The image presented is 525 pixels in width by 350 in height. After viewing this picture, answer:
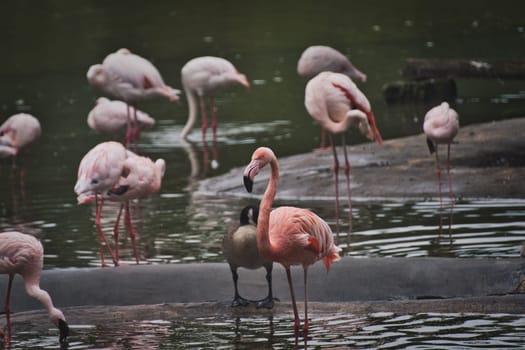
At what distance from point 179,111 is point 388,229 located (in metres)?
6.97

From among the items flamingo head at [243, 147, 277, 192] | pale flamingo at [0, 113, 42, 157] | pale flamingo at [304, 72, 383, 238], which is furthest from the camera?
pale flamingo at [0, 113, 42, 157]

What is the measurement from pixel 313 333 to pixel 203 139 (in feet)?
22.6

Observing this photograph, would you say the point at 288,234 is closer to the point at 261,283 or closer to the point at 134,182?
the point at 261,283

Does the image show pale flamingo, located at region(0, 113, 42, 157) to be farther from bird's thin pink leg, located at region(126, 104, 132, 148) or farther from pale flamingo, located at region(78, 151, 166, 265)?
pale flamingo, located at region(78, 151, 166, 265)

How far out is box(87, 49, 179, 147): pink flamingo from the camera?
445 inches

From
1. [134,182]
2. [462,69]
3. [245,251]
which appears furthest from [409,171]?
[462,69]

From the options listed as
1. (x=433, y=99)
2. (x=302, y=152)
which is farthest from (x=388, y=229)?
(x=433, y=99)

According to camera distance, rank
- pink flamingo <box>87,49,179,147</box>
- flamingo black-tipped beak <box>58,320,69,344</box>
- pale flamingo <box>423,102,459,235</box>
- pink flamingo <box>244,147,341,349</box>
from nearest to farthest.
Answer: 1. pink flamingo <box>244,147,341,349</box>
2. flamingo black-tipped beak <box>58,320,69,344</box>
3. pale flamingo <box>423,102,459,235</box>
4. pink flamingo <box>87,49,179,147</box>

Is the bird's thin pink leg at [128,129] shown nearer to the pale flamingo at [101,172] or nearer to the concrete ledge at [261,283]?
the pale flamingo at [101,172]

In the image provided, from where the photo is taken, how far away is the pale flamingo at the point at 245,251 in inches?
230

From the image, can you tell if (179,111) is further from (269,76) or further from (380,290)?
(380,290)

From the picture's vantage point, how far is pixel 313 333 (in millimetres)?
5438

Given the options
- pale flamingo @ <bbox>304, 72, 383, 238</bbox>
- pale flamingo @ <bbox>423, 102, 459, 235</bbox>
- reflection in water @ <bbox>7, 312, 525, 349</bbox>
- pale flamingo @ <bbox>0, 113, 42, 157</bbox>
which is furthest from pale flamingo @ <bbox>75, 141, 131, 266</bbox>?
pale flamingo @ <bbox>0, 113, 42, 157</bbox>

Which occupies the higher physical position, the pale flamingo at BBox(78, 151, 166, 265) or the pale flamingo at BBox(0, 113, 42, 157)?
the pale flamingo at BBox(0, 113, 42, 157)
